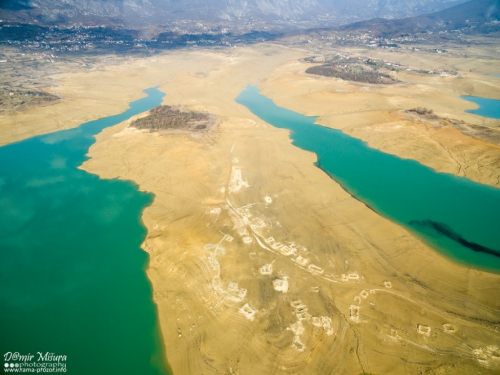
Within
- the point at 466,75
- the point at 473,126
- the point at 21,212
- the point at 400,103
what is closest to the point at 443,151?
the point at 473,126

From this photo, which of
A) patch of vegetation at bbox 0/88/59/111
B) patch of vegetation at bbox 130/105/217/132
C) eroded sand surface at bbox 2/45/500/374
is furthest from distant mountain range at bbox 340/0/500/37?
patch of vegetation at bbox 0/88/59/111

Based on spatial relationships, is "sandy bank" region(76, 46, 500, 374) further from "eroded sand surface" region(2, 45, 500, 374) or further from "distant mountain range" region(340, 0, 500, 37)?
"distant mountain range" region(340, 0, 500, 37)

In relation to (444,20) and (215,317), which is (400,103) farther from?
(444,20)

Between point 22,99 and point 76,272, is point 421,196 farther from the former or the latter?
point 22,99

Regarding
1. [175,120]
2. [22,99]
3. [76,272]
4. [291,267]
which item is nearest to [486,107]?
[175,120]

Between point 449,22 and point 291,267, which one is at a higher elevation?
point 449,22
